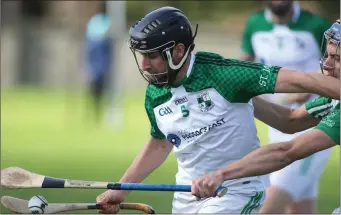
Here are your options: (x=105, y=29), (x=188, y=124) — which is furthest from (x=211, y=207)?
(x=105, y=29)

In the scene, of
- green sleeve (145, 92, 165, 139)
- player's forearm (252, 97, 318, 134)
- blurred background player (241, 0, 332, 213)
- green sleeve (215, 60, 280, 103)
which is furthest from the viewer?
blurred background player (241, 0, 332, 213)

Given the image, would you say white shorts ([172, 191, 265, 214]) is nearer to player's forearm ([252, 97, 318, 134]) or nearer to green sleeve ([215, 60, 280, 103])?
player's forearm ([252, 97, 318, 134])

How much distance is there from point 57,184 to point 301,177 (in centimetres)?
352

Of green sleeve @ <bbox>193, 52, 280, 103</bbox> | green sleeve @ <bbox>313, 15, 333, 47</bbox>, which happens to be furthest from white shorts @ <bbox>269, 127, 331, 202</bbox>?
green sleeve @ <bbox>193, 52, 280, 103</bbox>

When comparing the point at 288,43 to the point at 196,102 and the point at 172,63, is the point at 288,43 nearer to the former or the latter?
the point at 196,102

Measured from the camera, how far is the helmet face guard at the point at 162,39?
6.35 m

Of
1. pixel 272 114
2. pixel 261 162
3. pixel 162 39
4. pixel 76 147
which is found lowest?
pixel 76 147

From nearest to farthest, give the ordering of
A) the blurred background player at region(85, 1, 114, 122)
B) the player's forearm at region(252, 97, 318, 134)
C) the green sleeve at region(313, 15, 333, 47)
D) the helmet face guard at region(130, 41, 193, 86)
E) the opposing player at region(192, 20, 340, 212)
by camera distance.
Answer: the opposing player at region(192, 20, 340, 212)
the helmet face guard at region(130, 41, 193, 86)
the player's forearm at region(252, 97, 318, 134)
the green sleeve at region(313, 15, 333, 47)
the blurred background player at region(85, 1, 114, 122)

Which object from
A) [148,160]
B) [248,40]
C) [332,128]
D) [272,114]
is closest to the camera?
[332,128]

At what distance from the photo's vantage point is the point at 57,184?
6.34 metres

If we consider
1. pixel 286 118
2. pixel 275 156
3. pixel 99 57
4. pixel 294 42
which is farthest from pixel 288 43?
pixel 99 57

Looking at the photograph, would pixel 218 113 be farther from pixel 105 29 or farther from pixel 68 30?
pixel 68 30

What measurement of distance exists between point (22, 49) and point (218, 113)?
30.5m

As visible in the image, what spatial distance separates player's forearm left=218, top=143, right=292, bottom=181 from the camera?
598 cm
